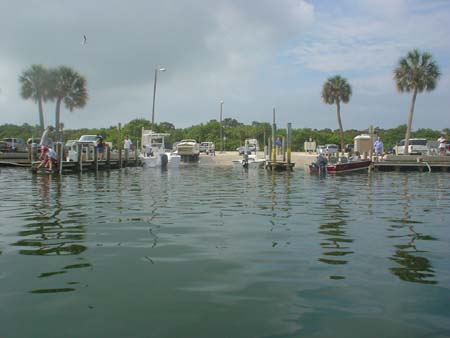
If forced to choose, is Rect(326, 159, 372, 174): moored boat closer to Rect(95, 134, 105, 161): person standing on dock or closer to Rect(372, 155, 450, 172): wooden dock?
Rect(372, 155, 450, 172): wooden dock

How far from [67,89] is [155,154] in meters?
25.3

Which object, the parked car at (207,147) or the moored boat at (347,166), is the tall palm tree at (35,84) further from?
the moored boat at (347,166)

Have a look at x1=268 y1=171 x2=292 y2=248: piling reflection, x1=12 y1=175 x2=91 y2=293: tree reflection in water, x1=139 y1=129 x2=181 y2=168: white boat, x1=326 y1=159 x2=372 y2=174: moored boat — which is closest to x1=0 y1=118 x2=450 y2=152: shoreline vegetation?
x1=139 y1=129 x2=181 y2=168: white boat

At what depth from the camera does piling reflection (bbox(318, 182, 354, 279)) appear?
6618 mm

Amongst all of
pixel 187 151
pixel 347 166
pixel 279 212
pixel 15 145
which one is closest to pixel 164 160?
pixel 187 151

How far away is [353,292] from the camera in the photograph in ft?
16.7

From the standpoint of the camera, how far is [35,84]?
5878 cm

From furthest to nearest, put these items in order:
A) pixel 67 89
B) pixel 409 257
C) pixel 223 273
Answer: pixel 67 89 < pixel 409 257 < pixel 223 273

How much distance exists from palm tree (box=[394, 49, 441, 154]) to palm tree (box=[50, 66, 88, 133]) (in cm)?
3528

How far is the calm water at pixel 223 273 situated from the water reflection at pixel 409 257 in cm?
2

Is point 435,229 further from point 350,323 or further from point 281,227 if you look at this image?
point 350,323

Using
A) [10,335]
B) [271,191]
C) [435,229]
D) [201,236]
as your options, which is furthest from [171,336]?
[271,191]

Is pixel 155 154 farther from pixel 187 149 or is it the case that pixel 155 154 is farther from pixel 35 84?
pixel 35 84

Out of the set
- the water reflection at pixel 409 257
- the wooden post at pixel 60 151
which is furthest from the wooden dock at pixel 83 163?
the water reflection at pixel 409 257
